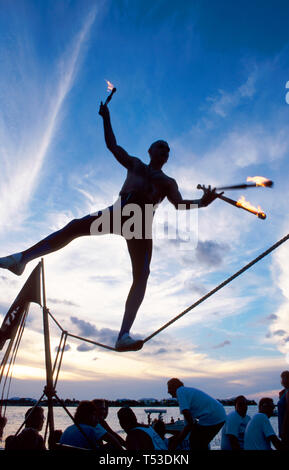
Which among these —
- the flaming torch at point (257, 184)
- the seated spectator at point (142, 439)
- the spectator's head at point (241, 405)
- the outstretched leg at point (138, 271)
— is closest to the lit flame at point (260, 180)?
the flaming torch at point (257, 184)

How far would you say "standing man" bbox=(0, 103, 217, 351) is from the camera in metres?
3.89

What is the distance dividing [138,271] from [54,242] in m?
1.00

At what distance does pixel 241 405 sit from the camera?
236 inches

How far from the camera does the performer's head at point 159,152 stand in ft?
14.7

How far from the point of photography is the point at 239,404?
6047 mm

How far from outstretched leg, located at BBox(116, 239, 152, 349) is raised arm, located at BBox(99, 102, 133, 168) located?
1007mm

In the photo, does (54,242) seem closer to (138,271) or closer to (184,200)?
(138,271)

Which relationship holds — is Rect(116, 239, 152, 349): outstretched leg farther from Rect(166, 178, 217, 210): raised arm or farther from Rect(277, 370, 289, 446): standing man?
Rect(277, 370, 289, 446): standing man

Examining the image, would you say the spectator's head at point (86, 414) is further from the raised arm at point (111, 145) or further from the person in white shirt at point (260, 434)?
the raised arm at point (111, 145)

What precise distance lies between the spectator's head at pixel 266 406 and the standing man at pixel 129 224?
9.93ft

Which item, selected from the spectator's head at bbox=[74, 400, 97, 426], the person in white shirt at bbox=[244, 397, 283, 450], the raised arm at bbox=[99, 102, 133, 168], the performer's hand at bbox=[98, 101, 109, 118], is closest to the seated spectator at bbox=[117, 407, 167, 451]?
the spectator's head at bbox=[74, 400, 97, 426]

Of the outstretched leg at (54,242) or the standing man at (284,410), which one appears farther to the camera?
the standing man at (284,410)

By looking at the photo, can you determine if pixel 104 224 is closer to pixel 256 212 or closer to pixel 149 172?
pixel 149 172
